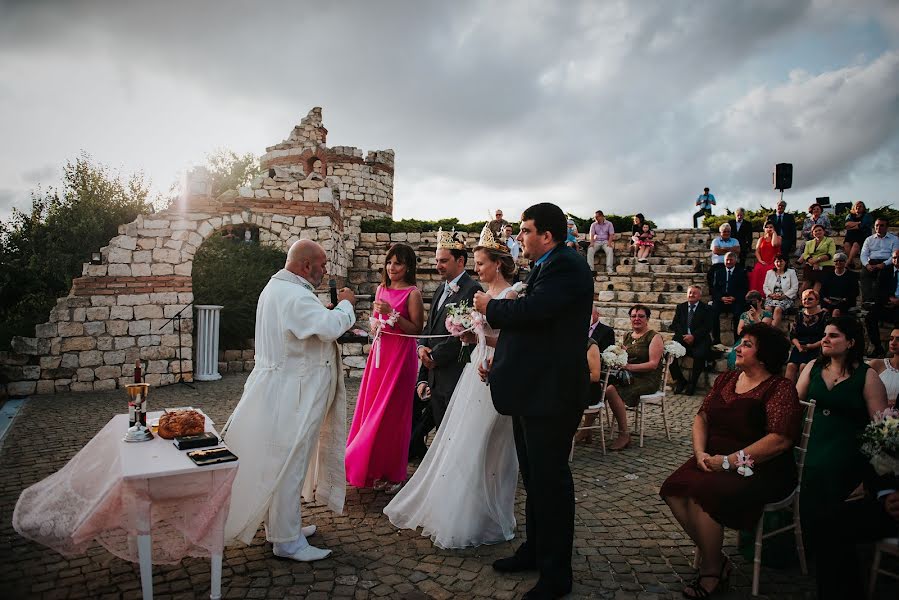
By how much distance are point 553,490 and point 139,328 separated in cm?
988

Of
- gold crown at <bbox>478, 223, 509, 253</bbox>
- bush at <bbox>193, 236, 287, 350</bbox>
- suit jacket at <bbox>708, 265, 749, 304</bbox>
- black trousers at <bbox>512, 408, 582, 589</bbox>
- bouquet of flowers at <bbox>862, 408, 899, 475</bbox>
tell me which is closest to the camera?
bouquet of flowers at <bbox>862, 408, 899, 475</bbox>

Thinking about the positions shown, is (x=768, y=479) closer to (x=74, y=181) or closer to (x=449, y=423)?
(x=449, y=423)

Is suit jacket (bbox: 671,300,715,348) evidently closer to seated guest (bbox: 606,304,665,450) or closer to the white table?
seated guest (bbox: 606,304,665,450)

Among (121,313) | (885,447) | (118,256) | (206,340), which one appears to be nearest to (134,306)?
(121,313)

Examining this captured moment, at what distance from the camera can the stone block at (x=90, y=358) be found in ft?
32.0

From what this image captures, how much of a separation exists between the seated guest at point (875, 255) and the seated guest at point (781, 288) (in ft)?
4.12

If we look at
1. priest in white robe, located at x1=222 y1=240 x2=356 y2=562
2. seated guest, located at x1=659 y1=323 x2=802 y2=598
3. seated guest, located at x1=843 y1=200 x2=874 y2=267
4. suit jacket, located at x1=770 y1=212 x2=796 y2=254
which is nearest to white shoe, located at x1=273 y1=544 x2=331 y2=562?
priest in white robe, located at x1=222 y1=240 x2=356 y2=562

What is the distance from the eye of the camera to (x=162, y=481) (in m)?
2.69

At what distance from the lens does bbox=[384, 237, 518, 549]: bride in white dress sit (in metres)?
3.52

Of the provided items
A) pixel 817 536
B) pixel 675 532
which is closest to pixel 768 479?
pixel 817 536

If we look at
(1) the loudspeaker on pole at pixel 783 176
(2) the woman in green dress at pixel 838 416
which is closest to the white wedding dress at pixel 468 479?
(2) the woman in green dress at pixel 838 416

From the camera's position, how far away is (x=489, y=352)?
3645mm

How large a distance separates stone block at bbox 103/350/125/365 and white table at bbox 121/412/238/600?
841 cm

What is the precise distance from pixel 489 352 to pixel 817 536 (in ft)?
6.70
